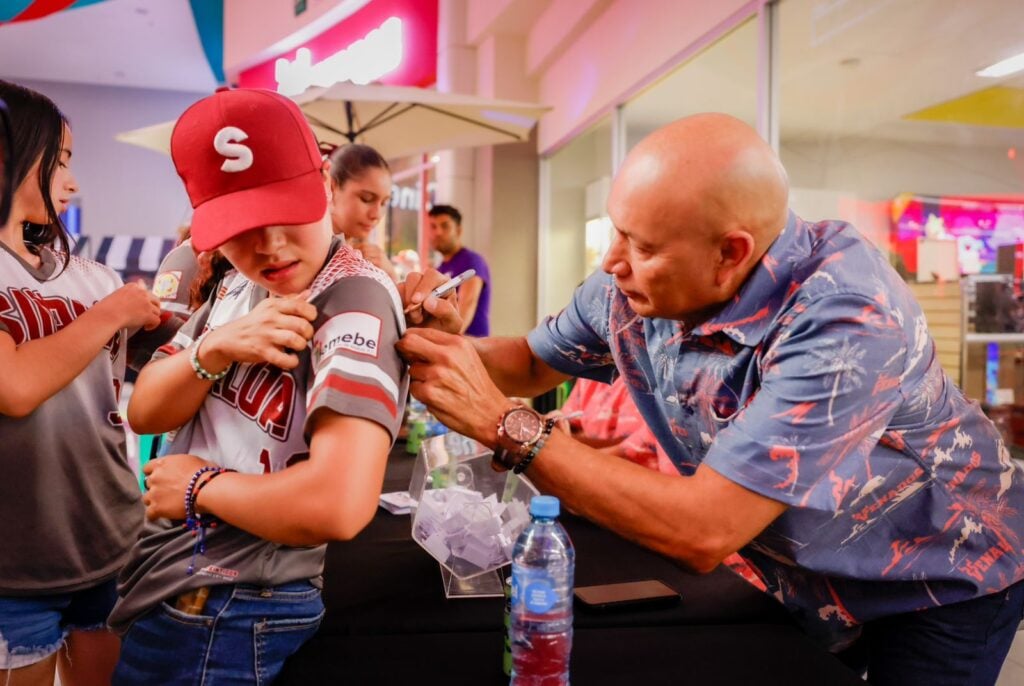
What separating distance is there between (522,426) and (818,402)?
19.0 inches

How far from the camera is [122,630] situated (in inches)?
43.6

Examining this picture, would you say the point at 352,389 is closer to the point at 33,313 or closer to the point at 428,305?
the point at 428,305

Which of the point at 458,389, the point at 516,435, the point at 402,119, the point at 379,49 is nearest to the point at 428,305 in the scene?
the point at 458,389

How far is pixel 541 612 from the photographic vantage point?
996 millimetres

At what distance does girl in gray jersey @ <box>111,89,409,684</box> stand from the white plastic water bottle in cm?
24

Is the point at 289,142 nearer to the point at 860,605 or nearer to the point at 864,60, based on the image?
the point at 860,605

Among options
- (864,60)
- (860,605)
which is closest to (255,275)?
(860,605)

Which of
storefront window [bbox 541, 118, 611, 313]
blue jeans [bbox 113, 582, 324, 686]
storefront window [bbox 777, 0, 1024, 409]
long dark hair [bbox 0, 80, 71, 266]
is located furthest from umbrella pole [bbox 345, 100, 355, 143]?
blue jeans [bbox 113, 582, 324, 686]

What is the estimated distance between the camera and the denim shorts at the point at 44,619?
4.43 feet

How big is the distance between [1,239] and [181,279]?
0.51 m

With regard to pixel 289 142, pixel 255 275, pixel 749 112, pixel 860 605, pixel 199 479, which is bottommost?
pixel 860 605

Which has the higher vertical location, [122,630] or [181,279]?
[181,279]

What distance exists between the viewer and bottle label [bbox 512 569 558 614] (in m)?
0.99

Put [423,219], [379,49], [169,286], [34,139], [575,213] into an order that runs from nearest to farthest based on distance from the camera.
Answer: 1. [34,139]
2. [169,286]
3. [575,213]
4. [379,49]
5. [423,219]
